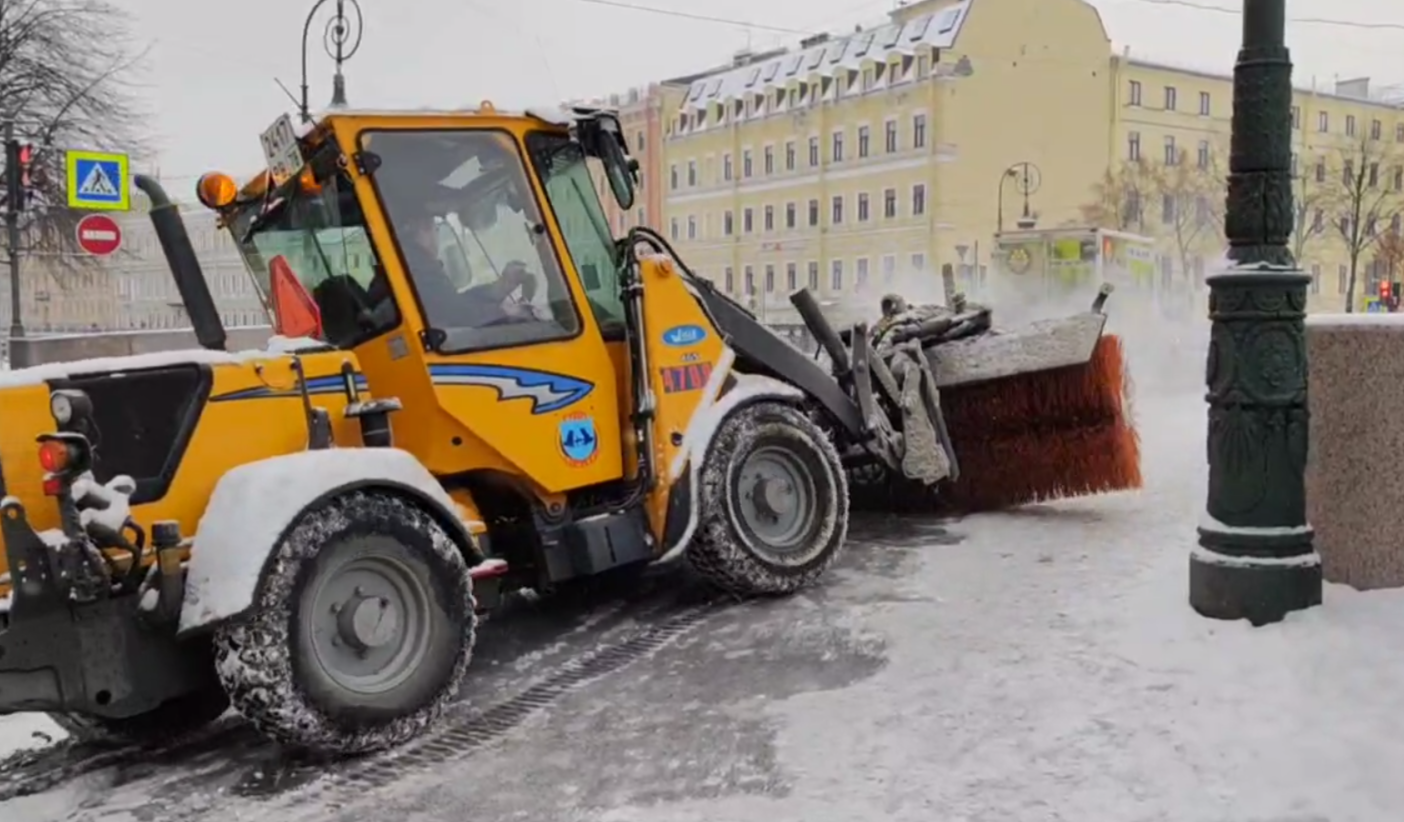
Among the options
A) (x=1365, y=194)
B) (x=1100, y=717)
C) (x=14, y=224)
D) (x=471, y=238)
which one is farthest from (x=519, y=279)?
(x=1365, y=194)

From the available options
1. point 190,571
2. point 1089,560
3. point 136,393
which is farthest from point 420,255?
point 1089,560

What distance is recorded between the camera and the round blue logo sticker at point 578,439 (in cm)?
573

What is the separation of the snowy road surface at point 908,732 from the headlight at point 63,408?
49.6 inches

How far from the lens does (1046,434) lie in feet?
27.1

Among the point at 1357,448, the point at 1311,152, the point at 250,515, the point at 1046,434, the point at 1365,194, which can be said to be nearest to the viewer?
the point at 250,515

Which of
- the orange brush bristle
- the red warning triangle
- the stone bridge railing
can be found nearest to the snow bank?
the red warning triangle

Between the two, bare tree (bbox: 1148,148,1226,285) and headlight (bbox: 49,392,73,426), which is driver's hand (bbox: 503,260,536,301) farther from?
bare tree (bbox: 1148,148,1226,285)

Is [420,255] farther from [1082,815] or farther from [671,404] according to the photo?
[1082,815]

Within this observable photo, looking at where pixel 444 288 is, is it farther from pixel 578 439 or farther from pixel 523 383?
pixel 578 439

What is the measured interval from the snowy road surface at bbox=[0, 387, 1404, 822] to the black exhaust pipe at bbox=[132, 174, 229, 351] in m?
1.59

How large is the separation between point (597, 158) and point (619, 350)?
854 millimetres

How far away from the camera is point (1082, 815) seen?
150 inches

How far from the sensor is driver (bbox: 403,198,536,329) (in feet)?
17.6

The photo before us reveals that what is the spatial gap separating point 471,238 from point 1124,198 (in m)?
51.0
